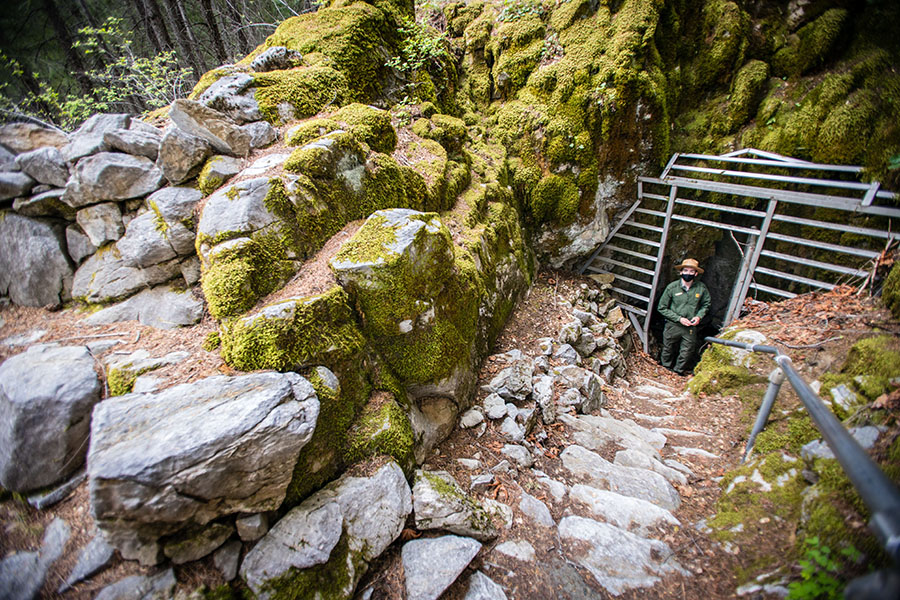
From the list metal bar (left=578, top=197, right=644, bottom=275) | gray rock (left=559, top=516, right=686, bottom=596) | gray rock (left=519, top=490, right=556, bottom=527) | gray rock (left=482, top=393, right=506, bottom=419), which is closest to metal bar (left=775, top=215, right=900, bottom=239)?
metal bar (left=578, top=197, right=644, bottom=275)

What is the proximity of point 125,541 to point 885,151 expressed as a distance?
9.50m

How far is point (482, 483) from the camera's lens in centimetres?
309

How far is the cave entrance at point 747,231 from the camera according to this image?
543cm

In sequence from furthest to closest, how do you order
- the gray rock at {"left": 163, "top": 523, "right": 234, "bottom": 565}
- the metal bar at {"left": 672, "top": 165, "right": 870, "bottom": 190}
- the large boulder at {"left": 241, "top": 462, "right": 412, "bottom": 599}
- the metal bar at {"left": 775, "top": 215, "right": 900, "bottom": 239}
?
the metal bar at {"left": 672, "top": 165, "right": 870, "bottom": 190}, the metal bar at {"left": 775, "top": 215, "right": 900, "bottom": 239}, the large boulder at {"left": 241, "top": 462, "right": 412, "bottom": 599}, the gray rock at {"left": 163, "top": 523, "right": 234, "bottom": 565}

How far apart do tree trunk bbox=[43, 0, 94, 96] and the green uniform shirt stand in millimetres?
15534

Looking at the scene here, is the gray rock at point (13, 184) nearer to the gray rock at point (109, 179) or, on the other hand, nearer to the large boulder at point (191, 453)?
the gray rock at point (109, 179)

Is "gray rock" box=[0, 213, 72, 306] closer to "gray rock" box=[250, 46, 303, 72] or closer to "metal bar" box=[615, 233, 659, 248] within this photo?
"gray rock" box=[250, 46, 303, 72]

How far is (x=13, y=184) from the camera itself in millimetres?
3770

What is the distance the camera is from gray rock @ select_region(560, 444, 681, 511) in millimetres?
3150

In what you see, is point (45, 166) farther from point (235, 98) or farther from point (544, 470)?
point (544, 470)

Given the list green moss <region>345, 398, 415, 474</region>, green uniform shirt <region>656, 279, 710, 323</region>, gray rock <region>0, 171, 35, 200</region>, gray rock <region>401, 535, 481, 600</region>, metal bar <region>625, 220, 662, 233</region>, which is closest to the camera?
gray rock <region>401, 535, 481, 600</region>

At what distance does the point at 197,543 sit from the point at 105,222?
3735 mm

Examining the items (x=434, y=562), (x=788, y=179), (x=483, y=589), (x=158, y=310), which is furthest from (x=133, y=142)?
(x=788, y=179)

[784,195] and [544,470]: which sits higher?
[784,195]
